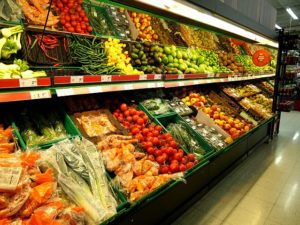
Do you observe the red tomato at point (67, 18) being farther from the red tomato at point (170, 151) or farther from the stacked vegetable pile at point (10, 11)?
the red tomato at point (170, 151)

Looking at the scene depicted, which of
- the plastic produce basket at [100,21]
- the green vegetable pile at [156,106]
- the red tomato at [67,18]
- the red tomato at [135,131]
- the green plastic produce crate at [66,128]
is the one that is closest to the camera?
the green plastic produce crate at [66,128]

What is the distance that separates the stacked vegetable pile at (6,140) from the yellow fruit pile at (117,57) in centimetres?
123

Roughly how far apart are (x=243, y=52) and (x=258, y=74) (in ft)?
4.29

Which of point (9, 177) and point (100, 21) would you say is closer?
point (9, 177)

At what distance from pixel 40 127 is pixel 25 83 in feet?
1.95

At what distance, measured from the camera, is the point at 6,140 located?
71.7 inches

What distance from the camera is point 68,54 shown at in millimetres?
2578

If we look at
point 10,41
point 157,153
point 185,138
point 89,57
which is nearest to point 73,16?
point 89,57

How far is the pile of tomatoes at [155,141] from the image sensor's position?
8.21ft

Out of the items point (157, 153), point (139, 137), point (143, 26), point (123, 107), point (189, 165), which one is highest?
point (143, 26)

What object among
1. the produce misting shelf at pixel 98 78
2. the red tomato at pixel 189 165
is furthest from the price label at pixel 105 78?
the red tomato at pixel 189 165

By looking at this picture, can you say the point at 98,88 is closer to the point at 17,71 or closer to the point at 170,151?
the point at 17,71

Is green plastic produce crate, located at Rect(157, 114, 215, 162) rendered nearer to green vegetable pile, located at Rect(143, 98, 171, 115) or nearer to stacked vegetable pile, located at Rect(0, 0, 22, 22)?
green vegetable pile, located at Rect(143, 98, 171, 115)

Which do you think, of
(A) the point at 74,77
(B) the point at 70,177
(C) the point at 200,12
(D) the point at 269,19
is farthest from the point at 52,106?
(D) the point at 269,19
